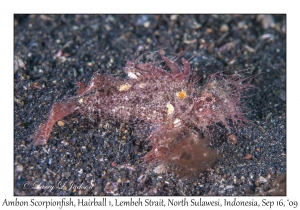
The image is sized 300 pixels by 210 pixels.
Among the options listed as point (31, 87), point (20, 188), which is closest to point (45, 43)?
point (31, 87)

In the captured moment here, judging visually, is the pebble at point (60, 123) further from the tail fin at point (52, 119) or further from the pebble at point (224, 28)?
the pebble at point (224, 28)

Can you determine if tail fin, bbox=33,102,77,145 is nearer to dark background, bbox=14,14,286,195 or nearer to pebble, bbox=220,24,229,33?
dark background, bbox=14,14,286,195

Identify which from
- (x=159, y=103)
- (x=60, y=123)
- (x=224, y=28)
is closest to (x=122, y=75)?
(x=159, y=103)

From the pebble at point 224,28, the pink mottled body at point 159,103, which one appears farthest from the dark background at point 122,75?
the pink mottled body at point 159,103

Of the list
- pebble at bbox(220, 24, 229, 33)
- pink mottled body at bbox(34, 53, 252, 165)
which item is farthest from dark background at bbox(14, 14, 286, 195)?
pink mottled body at bbox(34, 53, 252, 165)

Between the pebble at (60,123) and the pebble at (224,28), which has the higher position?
the pebble at (224,28)
